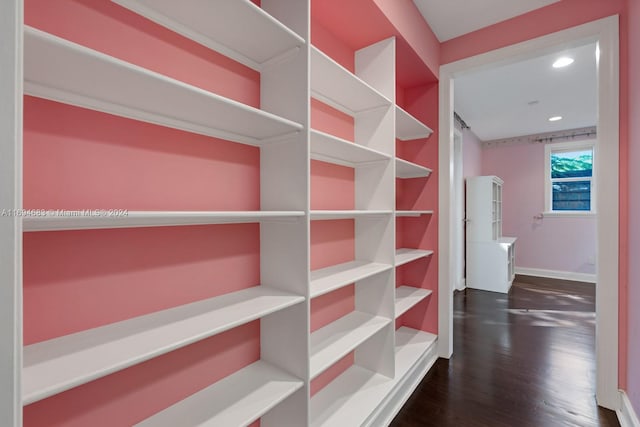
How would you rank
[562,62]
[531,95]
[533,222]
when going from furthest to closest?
1. [533,222]
2. [531,95]
3. [562,62]

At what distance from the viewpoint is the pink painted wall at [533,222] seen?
16.7 ft

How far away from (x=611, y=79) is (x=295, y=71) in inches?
80.0

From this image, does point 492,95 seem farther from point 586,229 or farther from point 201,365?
point 201,365

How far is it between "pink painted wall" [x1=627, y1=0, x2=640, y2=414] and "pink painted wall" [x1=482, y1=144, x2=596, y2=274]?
4.37m

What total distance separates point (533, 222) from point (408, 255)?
4.79m

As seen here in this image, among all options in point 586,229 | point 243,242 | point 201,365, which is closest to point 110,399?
point 201,365

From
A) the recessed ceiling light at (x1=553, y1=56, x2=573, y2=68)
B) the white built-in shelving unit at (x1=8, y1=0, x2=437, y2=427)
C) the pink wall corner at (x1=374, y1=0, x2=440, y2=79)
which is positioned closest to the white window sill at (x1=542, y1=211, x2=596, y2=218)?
the recessed ceiling light at (x1=553, y1=56, x2=573, y2=68)

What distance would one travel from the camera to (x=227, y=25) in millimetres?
1042

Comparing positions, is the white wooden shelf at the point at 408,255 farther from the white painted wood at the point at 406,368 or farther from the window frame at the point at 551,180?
the window frame at the point at 551,180

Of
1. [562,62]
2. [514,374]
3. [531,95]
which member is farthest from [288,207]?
[531,95]

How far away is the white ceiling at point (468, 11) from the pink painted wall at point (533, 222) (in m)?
4.30

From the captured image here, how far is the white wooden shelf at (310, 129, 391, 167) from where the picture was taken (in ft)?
4.41

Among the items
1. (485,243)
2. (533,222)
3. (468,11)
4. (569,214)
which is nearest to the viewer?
(468,11)

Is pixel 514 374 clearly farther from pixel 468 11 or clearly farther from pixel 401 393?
pixel 468 11
